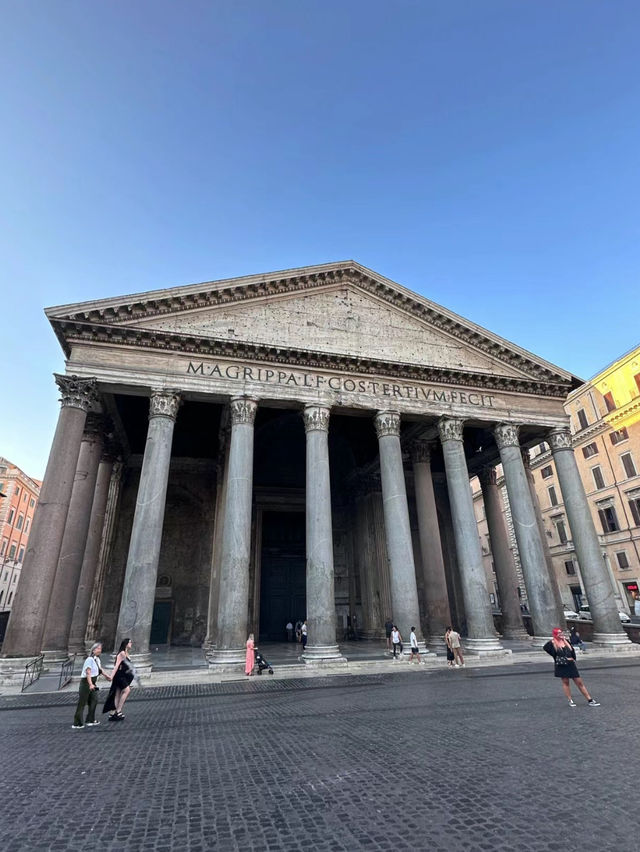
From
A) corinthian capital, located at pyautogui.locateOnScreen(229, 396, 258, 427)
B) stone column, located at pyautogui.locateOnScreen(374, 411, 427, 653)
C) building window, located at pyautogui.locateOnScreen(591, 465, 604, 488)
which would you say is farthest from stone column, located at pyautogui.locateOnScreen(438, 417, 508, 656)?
building window, located at pyautogui.locateOnScreen(591, 465, 604, 488)

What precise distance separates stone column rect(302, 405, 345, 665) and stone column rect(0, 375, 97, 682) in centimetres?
692

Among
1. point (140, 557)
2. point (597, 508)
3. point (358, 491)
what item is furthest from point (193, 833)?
point (597, 508)

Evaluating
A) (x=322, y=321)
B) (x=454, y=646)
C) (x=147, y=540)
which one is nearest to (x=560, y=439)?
(x=454, y=646)

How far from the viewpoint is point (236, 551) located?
13.1 meters

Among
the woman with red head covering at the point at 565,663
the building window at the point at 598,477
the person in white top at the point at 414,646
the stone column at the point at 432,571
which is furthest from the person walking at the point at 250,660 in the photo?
the building window at the point at 598,477

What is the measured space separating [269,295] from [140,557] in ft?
32.9

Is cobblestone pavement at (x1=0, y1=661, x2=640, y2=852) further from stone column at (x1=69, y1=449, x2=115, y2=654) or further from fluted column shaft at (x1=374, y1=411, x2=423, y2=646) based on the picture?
stone column at (x1=69, y1=449, x2=115, y2=654)

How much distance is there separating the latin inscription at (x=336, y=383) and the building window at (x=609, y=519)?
21.7 meters

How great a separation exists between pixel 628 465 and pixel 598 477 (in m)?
3.02

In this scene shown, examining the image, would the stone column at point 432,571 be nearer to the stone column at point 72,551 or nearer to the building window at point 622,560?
the stone column at point 72,551

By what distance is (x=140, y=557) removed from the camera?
12.4m

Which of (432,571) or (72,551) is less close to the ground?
(72,551)

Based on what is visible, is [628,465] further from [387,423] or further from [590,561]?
[387,423]

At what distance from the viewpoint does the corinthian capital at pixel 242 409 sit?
1477 cm
